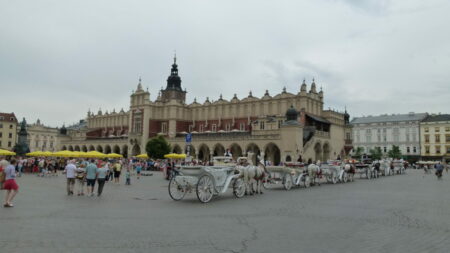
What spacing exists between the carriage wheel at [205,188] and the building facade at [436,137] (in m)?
81.0

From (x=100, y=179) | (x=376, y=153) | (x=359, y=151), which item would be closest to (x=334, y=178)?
(x=100, y=179)

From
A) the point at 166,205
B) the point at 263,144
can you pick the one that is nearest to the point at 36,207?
the point at 166,205

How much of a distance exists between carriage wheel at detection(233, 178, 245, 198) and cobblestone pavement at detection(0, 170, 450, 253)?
2.34 metres

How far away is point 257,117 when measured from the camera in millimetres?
61031

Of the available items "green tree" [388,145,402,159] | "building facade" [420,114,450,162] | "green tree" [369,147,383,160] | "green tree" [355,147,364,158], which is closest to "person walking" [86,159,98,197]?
"green tree" [369,147,383,160]

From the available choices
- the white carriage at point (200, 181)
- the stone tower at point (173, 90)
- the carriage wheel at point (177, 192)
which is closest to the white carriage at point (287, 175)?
the white carriage at point (200, 181)

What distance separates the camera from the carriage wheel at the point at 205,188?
13359 mm

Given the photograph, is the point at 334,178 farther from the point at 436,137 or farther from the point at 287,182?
the point at 436,137

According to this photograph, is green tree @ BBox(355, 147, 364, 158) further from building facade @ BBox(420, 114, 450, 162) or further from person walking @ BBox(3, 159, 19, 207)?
person walking @ BBox(3, 159, 19, 207)

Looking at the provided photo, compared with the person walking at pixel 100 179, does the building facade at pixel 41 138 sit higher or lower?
higher

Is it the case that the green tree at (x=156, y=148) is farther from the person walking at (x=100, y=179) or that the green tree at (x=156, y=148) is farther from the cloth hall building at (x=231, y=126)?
the person walking at (x=100, y=179)

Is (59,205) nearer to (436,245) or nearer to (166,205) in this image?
(166,205)

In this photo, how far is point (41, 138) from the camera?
106m

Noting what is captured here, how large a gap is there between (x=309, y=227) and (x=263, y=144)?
41815 millimetres
